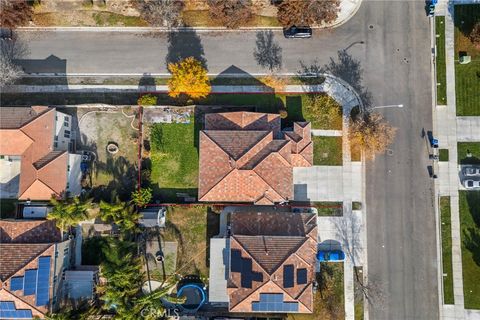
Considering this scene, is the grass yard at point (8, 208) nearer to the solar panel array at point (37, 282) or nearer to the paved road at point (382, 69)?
the solar panel array at point (37, 282)

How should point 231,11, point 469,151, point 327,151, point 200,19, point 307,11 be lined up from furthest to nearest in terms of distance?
point 200,19 → point 327,151 → point 469,151 → point 231,11 → point 307,11

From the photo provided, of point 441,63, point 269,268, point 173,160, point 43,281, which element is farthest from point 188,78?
point 441,63

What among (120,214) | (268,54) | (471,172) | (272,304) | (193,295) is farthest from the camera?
(268,54)

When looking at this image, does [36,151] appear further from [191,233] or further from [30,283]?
[191,233]

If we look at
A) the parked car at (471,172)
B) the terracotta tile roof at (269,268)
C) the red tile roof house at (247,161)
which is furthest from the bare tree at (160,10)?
the parked car at (471,172)

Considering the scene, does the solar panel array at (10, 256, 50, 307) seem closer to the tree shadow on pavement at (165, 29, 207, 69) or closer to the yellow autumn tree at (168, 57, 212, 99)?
the yellow autumn tree at (168, 57, 212, 99)
